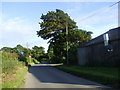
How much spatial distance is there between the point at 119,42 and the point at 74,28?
2831cm

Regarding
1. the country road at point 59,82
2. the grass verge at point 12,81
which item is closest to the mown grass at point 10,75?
the grass verge at point 12,81

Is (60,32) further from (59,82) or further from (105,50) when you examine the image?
(59,82)

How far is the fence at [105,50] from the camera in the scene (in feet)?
91.6

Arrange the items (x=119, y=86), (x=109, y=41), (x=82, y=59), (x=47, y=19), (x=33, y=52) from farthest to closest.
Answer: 1. (x=33, y=52)
2. (x=47, y=19)
3. (x=82, y=59)
4. (x=109, y=41)
5. (x=119, y=86)

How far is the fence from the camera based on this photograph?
27.9m

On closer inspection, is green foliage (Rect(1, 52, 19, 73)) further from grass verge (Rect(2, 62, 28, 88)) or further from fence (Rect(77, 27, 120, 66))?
fence (Rect(77, 27, 120, 66))

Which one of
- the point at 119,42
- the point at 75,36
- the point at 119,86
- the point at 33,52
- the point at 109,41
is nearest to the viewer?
the point at 119,86

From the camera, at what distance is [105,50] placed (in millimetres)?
30516

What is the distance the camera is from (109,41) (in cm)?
2939

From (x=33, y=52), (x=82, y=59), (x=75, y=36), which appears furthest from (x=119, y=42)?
(x=33, y=52)

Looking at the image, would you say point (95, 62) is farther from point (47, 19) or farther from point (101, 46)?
point (47, 19)

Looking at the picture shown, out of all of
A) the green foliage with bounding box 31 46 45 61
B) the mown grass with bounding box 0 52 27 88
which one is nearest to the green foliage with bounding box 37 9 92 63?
the mown grass with bounding box 0 52 27 88

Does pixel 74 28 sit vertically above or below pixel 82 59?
above

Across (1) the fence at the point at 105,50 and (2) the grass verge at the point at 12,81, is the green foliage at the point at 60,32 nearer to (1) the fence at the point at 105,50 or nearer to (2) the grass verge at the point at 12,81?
(1) the fence at the point at 105,50
